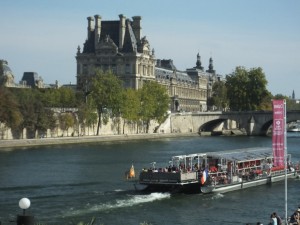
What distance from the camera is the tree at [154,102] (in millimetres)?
95875

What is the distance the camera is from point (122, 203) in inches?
1228

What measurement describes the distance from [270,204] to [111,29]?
8606 cm

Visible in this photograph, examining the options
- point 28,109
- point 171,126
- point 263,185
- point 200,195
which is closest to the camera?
point 200,195

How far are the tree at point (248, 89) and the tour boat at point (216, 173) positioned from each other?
7131 centimetres

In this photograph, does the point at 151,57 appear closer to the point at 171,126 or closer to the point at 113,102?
the point at 171,126

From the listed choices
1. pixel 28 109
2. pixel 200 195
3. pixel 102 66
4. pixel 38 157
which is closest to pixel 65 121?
pixel 28 109

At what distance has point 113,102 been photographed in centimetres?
8762

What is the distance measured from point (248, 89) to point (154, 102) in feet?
76.5

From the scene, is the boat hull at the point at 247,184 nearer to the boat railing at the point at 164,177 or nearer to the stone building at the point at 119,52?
the boat railing at the point at 164,177

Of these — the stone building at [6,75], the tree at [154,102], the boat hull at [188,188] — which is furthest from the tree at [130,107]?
the boat hull at [188,188]

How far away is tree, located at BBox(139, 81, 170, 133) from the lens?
95.9 metres

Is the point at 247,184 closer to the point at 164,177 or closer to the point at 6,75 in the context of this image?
the point at 164,177

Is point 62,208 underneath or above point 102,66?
underneath

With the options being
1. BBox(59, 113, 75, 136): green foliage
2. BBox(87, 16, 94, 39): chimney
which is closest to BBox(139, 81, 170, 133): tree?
BBox(59, 113, 75, 136): green foliage
